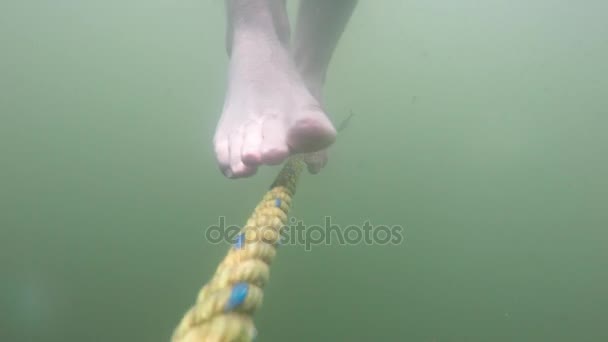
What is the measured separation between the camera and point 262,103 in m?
0.59

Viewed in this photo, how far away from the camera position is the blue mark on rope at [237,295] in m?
0.21

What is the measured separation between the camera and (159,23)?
4492 mm

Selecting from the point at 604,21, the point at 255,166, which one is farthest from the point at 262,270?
the point at 604,21

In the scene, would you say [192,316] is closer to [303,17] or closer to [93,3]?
[303,17]

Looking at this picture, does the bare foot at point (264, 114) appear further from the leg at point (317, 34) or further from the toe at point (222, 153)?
the leg at point (317, 34)

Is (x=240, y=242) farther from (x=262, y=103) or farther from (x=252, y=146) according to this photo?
(x=262, y=103)

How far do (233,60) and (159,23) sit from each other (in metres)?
4.51

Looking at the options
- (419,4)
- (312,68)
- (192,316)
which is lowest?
(192,316)

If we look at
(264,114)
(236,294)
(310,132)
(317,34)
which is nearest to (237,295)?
(236,294)

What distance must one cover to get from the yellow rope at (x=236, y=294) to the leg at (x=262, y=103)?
0.56 ft

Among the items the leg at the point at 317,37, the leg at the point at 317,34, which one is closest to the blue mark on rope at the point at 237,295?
the leg at the point at 317,37

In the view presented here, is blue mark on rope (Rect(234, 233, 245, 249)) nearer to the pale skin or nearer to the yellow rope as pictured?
the yellow rope

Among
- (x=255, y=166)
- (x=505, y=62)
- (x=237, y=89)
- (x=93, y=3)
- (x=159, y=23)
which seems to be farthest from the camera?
(x=159, y=23)

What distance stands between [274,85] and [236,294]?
469 millimetres
